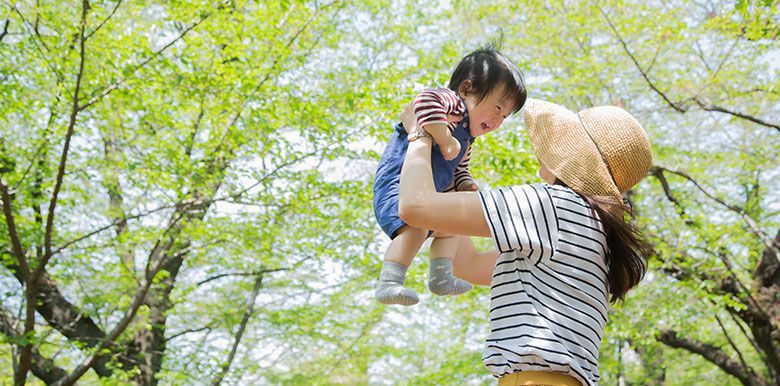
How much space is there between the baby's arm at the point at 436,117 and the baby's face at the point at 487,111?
0.14 metres

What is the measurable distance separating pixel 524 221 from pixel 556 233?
0.07 meters

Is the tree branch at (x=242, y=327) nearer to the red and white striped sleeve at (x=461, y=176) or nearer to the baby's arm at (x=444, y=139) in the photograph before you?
the red and white striped sleeve at (x=461, y=176)

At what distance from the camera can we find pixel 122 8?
296 inches

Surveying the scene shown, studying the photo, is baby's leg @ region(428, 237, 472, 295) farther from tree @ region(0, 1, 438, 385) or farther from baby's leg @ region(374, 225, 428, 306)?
tree @ region(0, 1, 438, 385)

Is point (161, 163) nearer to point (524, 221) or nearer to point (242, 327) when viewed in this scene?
point (242, 327)

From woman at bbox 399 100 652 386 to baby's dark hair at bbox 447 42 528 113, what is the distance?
7.9 inches

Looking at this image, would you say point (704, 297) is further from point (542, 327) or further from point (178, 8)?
point (542, 327)

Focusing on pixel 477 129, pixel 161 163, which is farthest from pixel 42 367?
pixel 477 129

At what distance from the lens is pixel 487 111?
168cm

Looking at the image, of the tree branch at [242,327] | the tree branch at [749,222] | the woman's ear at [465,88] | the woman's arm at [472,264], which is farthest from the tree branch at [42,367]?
the tree branch at [749,222]

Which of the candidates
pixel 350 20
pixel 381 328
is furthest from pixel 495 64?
pixel 381 328

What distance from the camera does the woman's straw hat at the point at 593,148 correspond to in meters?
1.38

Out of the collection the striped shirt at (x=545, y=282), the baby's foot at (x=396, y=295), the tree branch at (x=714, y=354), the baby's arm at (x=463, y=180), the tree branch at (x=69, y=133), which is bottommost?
the striped shirt at (x=545, y=282)

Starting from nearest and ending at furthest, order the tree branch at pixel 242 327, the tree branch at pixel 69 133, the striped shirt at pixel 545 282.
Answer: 1. the striped shirt at pixel 545 282
2. the tree branch at pixel 69 133
3. the tree branch at pixel 242 327
